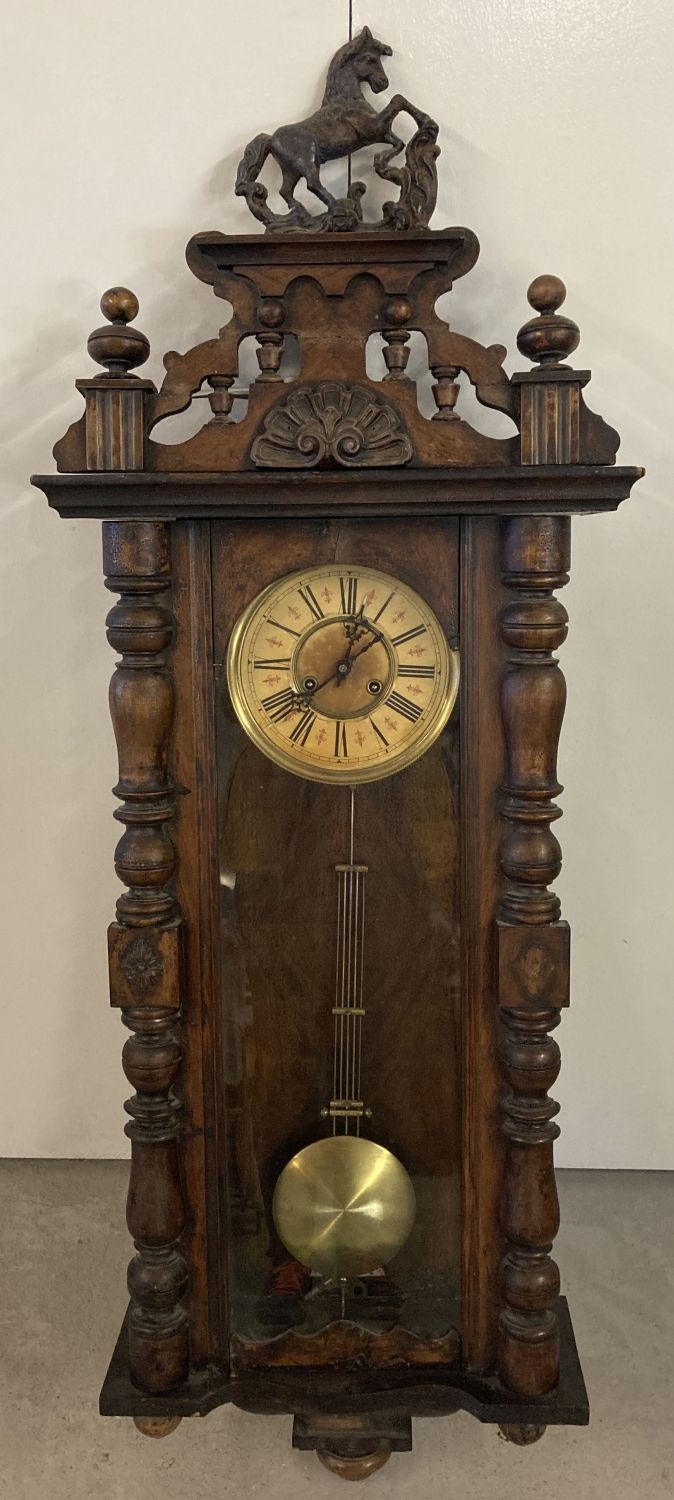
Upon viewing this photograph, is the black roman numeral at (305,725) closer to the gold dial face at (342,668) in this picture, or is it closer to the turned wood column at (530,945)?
the gold dial face at (342,668)

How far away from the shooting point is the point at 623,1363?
148 cm

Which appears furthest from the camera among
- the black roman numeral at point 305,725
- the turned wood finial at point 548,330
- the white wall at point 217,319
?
the white wall at point 217,319

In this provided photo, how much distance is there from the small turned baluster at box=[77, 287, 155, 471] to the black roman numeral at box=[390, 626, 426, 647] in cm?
34

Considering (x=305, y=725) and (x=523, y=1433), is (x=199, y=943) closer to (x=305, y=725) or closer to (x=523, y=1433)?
(x=305, y=725)

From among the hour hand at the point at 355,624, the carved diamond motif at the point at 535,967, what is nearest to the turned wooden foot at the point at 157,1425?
the carved diamond motif at the point at 535,967

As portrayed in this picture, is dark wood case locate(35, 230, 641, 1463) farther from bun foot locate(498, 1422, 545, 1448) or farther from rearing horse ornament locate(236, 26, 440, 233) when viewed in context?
rearing horse ornament locate(236, 26, 440, 233)

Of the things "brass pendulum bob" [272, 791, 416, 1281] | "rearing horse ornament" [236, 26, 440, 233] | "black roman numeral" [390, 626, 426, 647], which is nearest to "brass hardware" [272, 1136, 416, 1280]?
"brass pendulum bob" [272, 791, 416, 1281]

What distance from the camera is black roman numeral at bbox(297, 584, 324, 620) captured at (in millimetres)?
1310

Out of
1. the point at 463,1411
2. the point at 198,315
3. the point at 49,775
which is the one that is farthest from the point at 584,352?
the point at 463,1411

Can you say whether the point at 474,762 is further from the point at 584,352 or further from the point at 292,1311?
the point at 292,1311

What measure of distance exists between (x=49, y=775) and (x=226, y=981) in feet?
1.46

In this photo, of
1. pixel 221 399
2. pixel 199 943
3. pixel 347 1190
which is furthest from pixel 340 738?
pixel 347 1190

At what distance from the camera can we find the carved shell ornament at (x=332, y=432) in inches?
48.7

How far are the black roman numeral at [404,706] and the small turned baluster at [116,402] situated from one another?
1.24ft
